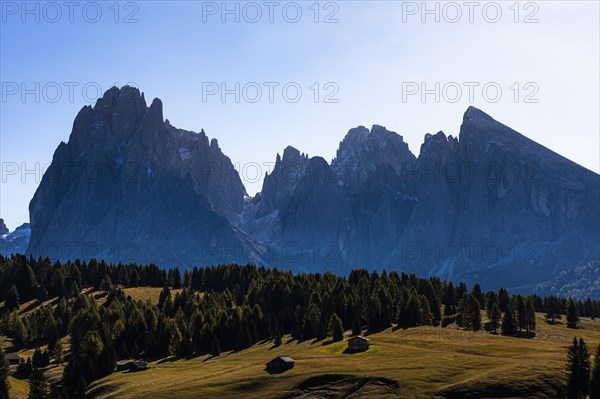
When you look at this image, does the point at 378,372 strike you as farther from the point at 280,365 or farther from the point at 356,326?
the point at 356,326

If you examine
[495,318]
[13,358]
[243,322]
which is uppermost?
[495,318]

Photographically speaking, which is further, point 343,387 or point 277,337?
point 277,337

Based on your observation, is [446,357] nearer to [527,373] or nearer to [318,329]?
[527,373]

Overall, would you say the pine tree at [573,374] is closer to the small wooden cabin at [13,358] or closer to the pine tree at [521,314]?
the pine tree at [521,314]

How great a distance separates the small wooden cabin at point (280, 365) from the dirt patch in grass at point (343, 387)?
30.3ft

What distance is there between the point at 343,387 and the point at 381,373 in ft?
22.5

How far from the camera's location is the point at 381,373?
112938 mm

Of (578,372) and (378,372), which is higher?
(578,372)

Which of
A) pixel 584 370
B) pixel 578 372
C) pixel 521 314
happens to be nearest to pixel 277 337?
pixel 521 314

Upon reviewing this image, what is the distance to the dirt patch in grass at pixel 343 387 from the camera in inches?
4193

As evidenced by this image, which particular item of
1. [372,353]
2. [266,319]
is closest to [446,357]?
[372,353]

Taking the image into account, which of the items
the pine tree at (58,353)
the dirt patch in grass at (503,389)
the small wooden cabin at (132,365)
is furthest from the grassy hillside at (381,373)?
the pine tree at (58,353)

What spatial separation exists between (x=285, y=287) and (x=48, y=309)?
6262cm

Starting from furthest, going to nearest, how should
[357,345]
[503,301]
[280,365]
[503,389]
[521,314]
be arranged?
1. [503,301]
2. [521,314]
3. [357,345]
4. [280,365]
5. [503,389]
